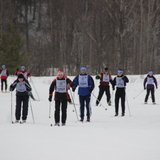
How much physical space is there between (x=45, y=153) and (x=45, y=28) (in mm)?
36151

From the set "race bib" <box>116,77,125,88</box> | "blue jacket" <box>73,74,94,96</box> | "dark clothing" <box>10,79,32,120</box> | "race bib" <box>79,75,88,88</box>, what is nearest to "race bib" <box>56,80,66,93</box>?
"blue jacket" <box>73,74,94,96</box>

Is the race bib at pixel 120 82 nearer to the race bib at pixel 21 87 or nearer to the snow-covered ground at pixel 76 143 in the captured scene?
the snow-covered ground at pixel 76 143

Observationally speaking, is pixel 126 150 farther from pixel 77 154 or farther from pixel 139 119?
pixel 139 119

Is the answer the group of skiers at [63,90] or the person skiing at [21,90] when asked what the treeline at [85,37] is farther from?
the person skiing at [21,90]

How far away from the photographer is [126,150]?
6.11 metres

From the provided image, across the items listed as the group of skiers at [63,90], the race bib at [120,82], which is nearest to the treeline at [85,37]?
the race bib at [120,82]

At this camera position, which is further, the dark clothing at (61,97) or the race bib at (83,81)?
the race bib at (83,81)

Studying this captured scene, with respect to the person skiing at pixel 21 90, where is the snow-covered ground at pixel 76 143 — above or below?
below

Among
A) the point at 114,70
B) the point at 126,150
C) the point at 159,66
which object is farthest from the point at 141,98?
the point at 159,66

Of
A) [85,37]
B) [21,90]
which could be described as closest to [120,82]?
[21,90]

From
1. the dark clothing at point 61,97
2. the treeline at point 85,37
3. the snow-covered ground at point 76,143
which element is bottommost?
the snow-covered ground at point 76,143

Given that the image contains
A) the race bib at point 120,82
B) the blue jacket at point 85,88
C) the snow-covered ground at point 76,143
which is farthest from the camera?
the race bib at point 120,82

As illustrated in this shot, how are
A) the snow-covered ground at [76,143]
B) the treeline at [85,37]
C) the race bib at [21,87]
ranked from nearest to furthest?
1. the snow-covered ground at [76,143]
2. the race bib at [21,87]
3. the treeline at [85,37]

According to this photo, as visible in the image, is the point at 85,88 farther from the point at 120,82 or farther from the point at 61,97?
the point at 120,82
